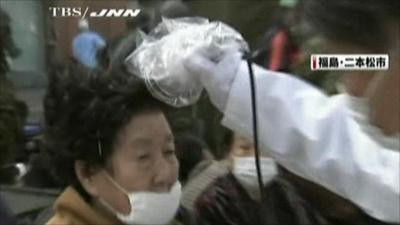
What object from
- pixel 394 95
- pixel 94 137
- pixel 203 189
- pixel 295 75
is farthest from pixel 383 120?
pixel 94 137

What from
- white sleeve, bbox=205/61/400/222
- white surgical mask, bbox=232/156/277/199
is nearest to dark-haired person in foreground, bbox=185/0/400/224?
white sleeve, bbox=205/61/400/222

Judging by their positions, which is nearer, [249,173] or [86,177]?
[249,173]

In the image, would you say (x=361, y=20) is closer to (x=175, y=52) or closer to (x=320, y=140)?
(x=320, y=140)

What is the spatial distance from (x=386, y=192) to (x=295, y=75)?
36 cm

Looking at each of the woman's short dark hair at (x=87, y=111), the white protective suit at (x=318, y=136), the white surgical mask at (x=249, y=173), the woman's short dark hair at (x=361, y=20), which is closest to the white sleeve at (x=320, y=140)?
the white protective suit at (x=318, y=136)

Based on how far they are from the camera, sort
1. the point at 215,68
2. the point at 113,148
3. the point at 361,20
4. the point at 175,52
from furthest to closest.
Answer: the point at 113,148, the point at 175,52, the point at 215,68, the point at 361,20

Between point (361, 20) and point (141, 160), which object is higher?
point (361, 20)

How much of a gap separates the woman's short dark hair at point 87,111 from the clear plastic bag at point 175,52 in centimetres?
7

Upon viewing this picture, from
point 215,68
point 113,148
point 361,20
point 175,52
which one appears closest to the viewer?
point 361,20

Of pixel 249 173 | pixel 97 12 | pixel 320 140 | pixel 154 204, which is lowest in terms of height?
pixel 154 204

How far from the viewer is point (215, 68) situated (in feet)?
5.32

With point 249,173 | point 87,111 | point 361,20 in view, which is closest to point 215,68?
point 361,20

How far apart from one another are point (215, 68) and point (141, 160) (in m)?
0.52

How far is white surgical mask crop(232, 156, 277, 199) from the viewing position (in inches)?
73.9
